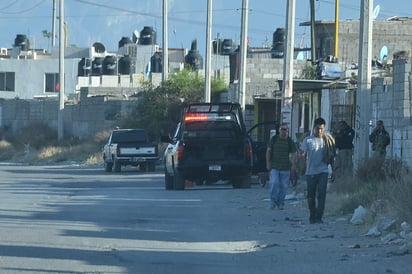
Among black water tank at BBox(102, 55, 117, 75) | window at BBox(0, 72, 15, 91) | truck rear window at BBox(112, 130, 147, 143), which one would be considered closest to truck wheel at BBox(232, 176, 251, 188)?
truck rear window at BBox(112, 130, 147, 143)

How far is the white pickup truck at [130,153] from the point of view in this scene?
43.4 meters

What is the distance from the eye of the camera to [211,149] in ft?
95.4

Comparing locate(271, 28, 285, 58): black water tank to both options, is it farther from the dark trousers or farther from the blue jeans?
the dark trousers

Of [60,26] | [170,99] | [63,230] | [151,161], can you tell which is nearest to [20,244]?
[63,230]

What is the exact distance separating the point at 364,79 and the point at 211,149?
5487 millimetres

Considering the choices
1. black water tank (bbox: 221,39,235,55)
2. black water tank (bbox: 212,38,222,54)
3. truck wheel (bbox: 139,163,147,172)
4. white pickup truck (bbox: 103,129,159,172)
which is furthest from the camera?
black water tank (bbox: 221,39,235,55)

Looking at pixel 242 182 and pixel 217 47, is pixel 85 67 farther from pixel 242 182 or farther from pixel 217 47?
pixel 242 182

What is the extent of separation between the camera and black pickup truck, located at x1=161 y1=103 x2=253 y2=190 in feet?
94.8

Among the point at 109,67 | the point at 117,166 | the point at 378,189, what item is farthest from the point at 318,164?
the point at 109,67

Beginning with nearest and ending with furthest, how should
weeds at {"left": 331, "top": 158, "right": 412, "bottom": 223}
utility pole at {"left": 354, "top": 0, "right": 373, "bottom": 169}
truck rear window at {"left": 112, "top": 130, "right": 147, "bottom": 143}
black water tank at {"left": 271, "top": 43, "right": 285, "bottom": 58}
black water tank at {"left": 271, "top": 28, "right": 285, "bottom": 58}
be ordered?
weeds at {"left": 331, "top": 158, "right": 412, "bottom": 223}, utility pole at {"left": 354, "top": 0, "right": 373, "bottom": 169}, truck rear window at {"left": 112, "top": 130, "right": 147, "bottom": 143}, black water tank at {"left": 271, "top": 43, "right": 285, "bottom": 58}, black water tank at {"left": 271, "top": 28, "right": 285, "bottom": 58}

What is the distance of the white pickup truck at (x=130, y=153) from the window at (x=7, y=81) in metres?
45.6

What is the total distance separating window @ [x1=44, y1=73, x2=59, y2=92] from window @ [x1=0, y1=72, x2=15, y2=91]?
2955mm

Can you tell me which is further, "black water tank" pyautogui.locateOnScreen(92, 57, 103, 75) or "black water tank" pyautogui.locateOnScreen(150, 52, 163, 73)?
"black water tank" pyautogui.locateOnScreen(92, 57, 103, 75)

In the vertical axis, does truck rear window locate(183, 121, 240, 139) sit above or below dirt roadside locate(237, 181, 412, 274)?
above
